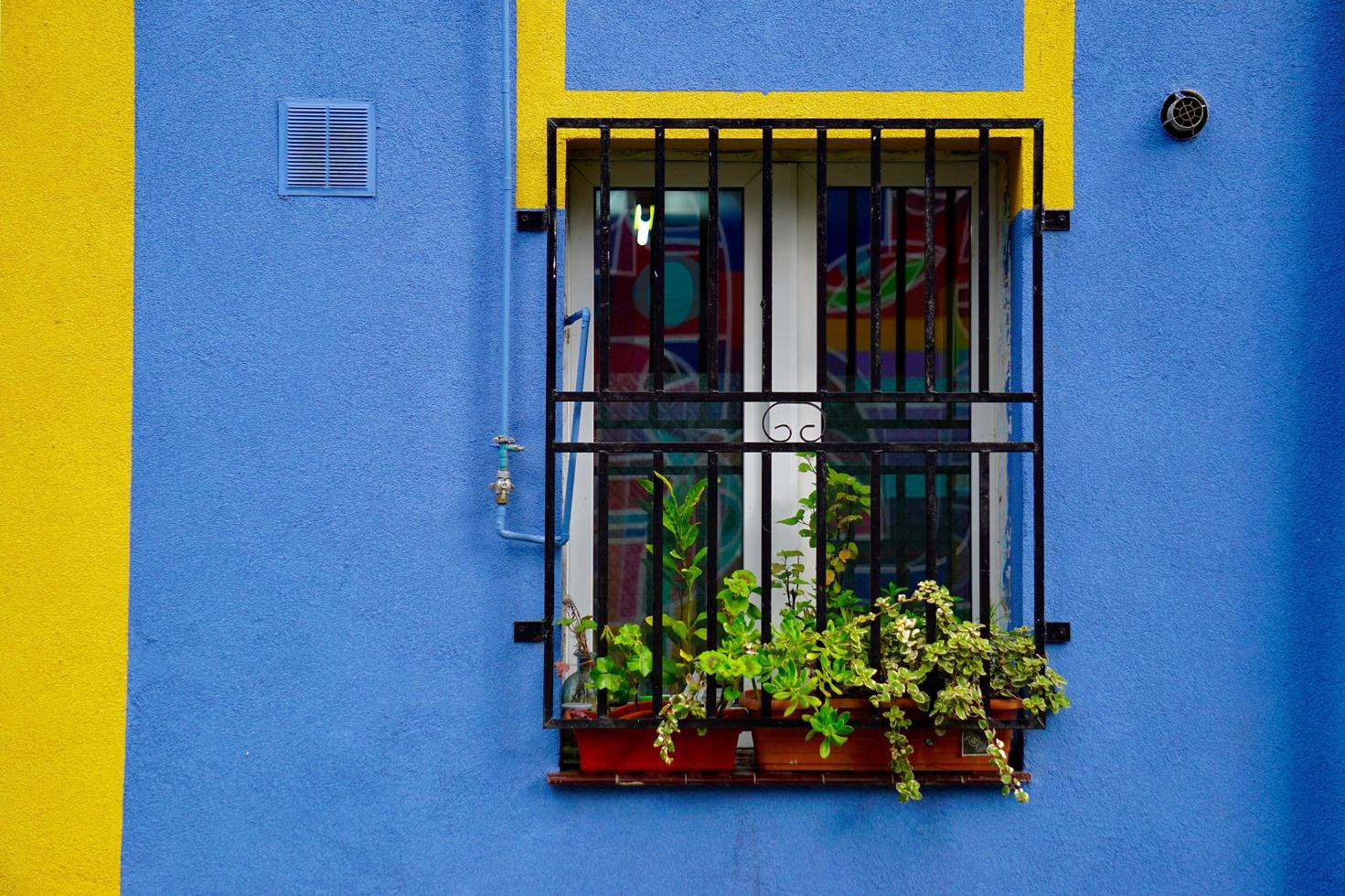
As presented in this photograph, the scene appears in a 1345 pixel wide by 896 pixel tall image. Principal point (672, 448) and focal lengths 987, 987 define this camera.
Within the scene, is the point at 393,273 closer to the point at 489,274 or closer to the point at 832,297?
the point at 489,274

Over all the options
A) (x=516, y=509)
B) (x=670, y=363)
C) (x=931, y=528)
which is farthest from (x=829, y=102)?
(x=516, y=509)

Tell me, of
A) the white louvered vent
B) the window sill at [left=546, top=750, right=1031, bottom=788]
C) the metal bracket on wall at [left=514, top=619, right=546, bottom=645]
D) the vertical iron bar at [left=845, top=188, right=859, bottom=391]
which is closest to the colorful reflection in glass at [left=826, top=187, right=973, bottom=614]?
the vertical iron bar at [left=845, top=188, right=859, bottom=391]

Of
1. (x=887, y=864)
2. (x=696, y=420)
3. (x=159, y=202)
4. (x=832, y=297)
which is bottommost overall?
(x=887, y=864)

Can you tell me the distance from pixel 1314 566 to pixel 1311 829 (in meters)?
0.71

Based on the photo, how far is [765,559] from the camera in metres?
2.69

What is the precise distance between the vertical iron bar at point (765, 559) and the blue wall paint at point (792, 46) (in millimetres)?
1075

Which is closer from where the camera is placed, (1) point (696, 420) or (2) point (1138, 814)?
(2) point (1138, 814)

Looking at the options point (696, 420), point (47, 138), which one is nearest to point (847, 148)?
point (696, 420)

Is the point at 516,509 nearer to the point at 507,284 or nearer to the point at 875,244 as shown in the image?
the point at 507,284

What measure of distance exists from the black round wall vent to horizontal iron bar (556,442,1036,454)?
0.98 m

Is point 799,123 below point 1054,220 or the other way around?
the other way around

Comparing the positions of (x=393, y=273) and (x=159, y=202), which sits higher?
(x=159, y=202)

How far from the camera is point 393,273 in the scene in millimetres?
2758

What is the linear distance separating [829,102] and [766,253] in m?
0.48
